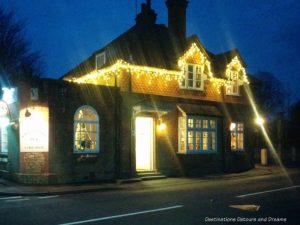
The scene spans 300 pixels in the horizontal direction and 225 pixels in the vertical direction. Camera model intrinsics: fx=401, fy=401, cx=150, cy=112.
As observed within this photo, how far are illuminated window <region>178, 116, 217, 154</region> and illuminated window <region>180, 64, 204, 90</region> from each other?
195 cm

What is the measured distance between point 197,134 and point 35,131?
31.0ft

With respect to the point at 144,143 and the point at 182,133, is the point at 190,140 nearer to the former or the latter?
the point at 182,133

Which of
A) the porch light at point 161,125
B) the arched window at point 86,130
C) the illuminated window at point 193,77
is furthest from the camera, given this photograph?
the illuminated window at point 193,77

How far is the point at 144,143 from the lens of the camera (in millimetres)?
21375

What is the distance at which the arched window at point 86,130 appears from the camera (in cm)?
1850

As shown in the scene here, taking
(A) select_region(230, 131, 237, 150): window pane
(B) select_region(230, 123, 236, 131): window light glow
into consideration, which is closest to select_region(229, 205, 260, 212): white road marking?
(B) select_region(230, 123, 236, 131): window light glow

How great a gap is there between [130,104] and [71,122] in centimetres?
339

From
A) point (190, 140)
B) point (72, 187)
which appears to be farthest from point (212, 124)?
point (72, 187)

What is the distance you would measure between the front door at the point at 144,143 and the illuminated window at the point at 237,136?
649cm

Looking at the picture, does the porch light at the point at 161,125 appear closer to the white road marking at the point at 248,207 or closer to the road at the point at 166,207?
the road at the point at 166,207

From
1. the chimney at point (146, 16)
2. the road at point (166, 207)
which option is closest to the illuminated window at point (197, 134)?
the road at point (166, 207)

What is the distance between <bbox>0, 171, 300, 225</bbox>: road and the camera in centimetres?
944

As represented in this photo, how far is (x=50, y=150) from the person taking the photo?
690 inches

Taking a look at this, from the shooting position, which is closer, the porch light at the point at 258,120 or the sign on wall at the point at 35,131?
the sign on wall at the point at 35,131
